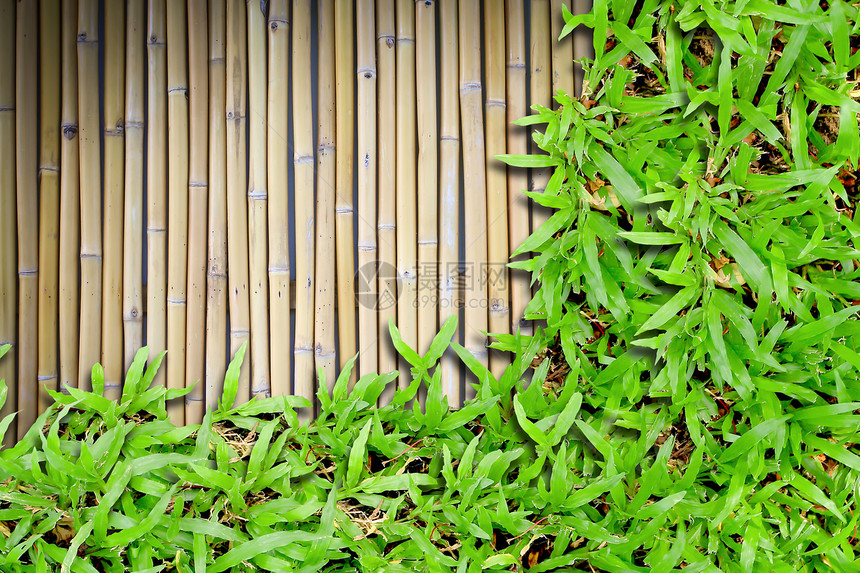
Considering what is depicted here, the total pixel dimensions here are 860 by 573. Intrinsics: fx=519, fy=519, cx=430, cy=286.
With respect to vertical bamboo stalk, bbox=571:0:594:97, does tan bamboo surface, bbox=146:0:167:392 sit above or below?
below

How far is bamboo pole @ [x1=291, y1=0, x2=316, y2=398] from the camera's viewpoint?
46.5 inches

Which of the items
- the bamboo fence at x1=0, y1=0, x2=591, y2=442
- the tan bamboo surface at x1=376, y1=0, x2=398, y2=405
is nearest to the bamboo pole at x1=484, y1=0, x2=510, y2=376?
the bamboo fence at x1=0, y1=0, x2=591, y2=442

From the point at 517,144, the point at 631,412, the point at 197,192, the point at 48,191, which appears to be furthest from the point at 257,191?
the point at 631,412

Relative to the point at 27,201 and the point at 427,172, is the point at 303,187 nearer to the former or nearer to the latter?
the point at 427,172

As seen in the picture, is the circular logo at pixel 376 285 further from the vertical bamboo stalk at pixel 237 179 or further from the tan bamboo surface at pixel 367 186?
the vertical bamboo stalk at pixel 237 179

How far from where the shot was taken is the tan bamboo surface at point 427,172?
1.19 meters

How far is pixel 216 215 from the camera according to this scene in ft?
Result: 3.93

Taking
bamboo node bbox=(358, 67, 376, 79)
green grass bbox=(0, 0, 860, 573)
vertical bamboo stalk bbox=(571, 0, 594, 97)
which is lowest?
green grass bbox=(0, 0, 860, 573)

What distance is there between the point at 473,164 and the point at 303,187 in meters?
0.39

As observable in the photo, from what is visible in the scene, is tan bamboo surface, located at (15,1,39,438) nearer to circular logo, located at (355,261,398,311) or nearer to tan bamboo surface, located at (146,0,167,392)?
tan bamboo surface, located at (146,0,167,392)

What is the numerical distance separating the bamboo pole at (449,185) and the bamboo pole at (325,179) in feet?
0.83

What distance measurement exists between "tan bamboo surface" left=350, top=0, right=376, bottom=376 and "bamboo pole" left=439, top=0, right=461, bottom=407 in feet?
0.51

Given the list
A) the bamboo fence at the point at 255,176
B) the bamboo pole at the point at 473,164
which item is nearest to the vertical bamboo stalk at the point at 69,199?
the bamboo fence at the point at 255,176

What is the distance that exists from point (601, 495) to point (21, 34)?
1636mm
